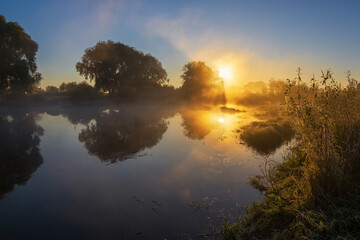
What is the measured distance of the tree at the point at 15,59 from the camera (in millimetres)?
40906

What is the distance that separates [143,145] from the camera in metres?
15.2

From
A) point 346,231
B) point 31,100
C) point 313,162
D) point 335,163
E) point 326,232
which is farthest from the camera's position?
point 31,100

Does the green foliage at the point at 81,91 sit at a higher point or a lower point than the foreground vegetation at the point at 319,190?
higher

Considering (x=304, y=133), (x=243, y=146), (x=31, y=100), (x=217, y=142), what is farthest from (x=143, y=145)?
(x=31, y=100)

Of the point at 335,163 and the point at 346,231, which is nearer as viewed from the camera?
the point at 346,231

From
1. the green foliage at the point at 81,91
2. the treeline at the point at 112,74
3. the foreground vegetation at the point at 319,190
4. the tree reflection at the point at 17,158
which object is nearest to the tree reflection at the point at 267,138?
the foreground vegetation at the point at 319,190

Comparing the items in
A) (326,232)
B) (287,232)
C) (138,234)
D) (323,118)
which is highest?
(323,118)

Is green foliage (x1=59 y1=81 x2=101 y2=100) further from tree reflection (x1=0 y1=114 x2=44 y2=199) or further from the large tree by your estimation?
tree reflection (x1=0 y1=114 x2=44 y2=199)

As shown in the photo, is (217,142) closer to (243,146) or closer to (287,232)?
(243,146)

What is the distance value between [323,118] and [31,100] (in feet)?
206

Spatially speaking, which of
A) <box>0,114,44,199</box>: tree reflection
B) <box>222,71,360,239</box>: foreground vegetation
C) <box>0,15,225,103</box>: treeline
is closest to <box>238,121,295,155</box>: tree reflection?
<box>222,71,360,239</box>: foreground vegetation

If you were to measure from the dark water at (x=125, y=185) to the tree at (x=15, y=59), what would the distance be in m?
35.7

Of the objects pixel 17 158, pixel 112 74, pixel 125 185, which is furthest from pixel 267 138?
pixel 112 74

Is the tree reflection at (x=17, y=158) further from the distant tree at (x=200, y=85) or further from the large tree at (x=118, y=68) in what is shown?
Result: the distant tree at (x=200, y=85)
